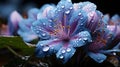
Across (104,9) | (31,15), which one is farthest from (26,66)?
(104,9)

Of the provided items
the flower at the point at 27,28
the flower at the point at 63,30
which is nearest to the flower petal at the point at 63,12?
the flower at the point at 63,30

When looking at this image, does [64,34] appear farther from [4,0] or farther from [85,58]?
[4,0]

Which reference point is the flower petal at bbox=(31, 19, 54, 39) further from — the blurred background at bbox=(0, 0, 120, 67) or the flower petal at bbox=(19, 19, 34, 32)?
the blurred background at bbox=(0, 0, 120, 67)

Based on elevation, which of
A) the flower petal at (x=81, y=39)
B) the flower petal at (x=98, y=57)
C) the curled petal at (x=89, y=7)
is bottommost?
the flower petal at (x=98, y=57)

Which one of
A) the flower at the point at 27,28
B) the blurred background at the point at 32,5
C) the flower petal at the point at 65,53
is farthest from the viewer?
the blurred background at the point at 32,5

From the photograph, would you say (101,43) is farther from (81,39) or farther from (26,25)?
(26,25)

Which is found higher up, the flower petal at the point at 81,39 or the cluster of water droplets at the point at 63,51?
the flower petal at the point at 81,39

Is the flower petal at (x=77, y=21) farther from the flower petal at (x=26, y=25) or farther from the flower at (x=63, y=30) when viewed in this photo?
the flower petal at (x=26, y=25)
